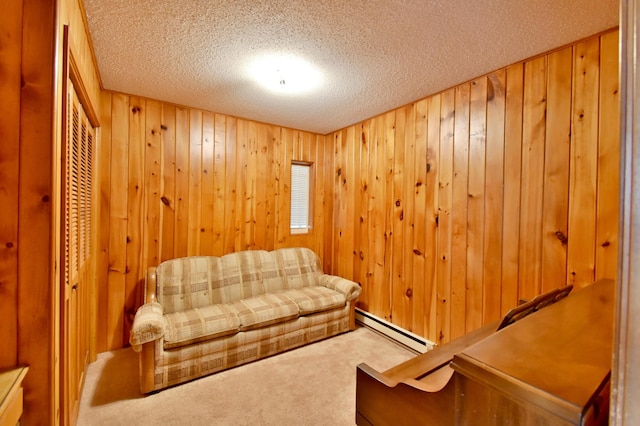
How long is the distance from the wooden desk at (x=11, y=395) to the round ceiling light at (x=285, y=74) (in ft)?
6.77

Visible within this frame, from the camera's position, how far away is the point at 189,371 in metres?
2.21

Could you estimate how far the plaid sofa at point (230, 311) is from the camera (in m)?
2.13

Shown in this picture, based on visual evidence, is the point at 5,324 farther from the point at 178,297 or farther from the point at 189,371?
the point at 178,297

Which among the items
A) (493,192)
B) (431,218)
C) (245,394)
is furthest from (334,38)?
(245,394)

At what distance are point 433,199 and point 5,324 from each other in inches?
109

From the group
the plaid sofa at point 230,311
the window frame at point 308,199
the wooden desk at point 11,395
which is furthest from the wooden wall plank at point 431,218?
the wooden desk at point 11,395

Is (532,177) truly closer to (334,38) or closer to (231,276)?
(334,38)

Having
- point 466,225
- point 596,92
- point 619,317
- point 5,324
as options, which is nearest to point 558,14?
point 596,92

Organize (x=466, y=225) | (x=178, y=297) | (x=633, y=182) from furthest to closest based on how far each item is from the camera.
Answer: (x=178, y=297), (x=466, y=225), (x=633, y=182)

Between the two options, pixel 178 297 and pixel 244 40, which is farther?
pixel 178 297

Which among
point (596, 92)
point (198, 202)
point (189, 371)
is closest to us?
point (596, 92)

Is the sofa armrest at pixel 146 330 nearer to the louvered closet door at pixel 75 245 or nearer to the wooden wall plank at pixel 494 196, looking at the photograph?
the louvered closet door at pixel 75 245

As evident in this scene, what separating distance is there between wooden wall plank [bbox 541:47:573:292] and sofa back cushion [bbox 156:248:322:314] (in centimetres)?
230

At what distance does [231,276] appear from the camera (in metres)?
2.97
